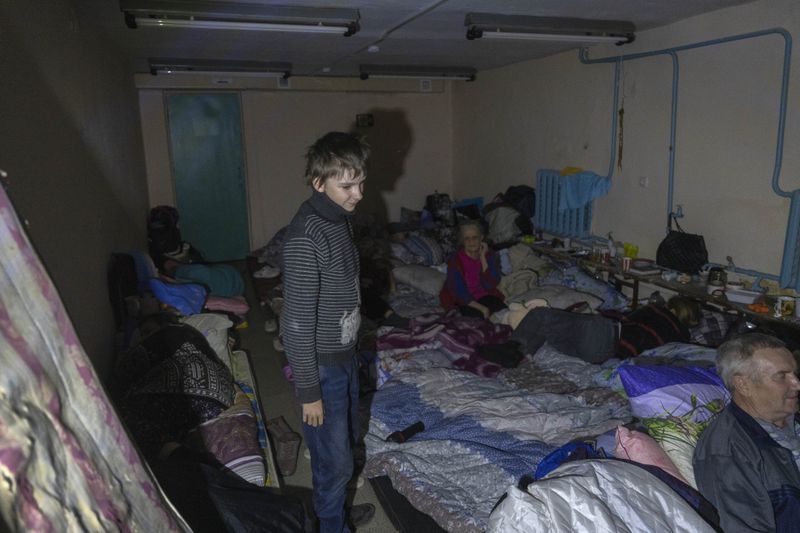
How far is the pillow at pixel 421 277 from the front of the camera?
15.9ft

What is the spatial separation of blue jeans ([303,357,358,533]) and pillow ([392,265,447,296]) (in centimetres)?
287

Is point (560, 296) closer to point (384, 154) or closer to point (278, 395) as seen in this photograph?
point (278, 395)

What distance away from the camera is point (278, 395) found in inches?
135

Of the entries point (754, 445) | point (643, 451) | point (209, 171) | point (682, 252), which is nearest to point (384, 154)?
point (209, 171)

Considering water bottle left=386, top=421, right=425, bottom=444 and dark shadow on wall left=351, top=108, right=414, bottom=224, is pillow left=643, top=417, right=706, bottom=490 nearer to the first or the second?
water bottle left=386, top=421, right=425, bottom=444

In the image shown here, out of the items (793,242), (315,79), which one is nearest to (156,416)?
(793,242)

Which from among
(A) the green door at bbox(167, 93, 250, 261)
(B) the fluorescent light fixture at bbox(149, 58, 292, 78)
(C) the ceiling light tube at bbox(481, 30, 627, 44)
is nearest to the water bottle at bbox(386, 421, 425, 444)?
(C) the ceiling light tube at bbox(481, 30, 627, 44)

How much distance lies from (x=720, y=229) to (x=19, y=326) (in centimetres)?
386

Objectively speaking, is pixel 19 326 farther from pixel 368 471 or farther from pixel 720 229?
pixel 720 229


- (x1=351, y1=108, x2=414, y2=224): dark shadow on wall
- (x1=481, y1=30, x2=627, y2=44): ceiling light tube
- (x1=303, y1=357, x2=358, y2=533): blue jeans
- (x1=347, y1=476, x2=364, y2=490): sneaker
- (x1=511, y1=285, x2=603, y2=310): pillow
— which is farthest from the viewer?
(x1=351, y1=108, x2=414, y2=224): dark shadow on wall

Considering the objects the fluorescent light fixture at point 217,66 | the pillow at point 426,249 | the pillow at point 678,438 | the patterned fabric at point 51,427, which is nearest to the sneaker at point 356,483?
the pillow at point 678,438

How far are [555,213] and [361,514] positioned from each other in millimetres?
3565

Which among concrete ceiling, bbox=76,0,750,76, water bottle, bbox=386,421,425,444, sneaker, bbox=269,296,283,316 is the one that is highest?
concrete ceiling, bbox=76,0,750,76

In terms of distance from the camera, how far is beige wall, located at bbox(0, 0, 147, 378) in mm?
1926
